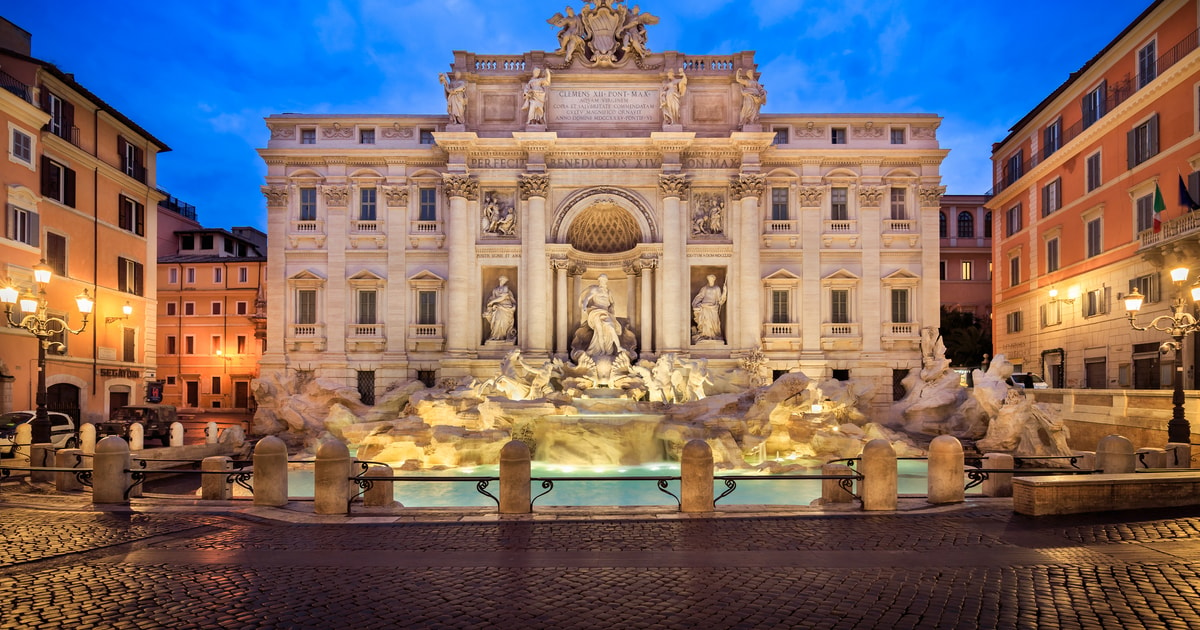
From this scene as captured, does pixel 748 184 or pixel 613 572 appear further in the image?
pixel 748 184

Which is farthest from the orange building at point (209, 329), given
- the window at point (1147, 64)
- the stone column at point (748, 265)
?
the window at point (1147, 64)

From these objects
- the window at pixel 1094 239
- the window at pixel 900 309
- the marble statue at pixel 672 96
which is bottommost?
the window at pixel 900 309

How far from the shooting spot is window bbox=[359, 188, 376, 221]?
34.7 m

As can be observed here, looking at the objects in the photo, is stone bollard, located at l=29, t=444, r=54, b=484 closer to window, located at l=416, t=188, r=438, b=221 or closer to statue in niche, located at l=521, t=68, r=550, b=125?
window, located at l=416, t=188, r=438, b=221

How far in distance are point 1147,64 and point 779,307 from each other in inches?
670

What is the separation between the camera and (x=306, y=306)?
34.7 m

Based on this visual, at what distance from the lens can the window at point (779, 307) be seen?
34062mm

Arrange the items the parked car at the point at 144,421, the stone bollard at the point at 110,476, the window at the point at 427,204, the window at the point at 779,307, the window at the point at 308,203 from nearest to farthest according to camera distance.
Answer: the stone bollard at the point at 110,476 < the parked car at the point at 144,421 < the window at the point at 779,307 < the window at the point at 427,204 < the window at the point at 308,203

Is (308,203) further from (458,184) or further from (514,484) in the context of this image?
(514,484)

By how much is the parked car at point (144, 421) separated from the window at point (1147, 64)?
128 ft

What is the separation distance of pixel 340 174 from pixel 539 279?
36.4ft

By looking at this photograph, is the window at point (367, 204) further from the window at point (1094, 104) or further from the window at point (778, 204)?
the window at point (1094, 104)

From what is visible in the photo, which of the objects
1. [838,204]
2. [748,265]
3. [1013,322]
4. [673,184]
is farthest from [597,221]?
[1013,322]

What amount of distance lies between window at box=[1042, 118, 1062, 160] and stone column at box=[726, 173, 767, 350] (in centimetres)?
1525
